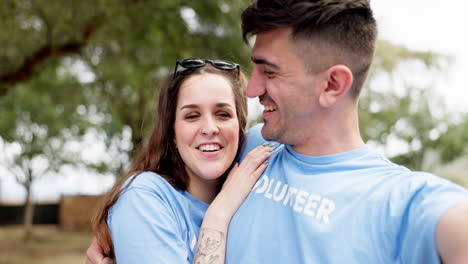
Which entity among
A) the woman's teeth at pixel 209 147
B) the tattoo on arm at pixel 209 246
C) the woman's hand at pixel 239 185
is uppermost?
the woman's teeth at pixel 209 147

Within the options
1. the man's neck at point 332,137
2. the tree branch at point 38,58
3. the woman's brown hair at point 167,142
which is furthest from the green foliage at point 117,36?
the man's neck at point 332,137

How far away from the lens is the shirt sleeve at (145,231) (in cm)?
179

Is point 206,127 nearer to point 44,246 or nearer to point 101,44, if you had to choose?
point 101,44

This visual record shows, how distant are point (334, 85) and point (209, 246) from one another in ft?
2.61

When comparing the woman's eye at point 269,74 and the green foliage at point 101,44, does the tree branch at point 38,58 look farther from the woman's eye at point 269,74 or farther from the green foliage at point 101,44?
the woman's eye at point 269,74

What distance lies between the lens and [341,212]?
1527 millimetres

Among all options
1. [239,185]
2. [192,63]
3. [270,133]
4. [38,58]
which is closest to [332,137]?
[270,133]

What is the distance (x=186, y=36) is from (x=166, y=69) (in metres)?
1.18

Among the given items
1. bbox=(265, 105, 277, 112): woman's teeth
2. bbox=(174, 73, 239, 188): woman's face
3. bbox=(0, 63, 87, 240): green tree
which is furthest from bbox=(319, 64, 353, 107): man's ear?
bbox=(0, 63, 87, 240): green tree

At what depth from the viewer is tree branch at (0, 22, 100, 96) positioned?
7054 millimetres

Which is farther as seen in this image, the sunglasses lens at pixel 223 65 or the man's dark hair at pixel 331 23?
the sunglasses lens at pixel 223 65

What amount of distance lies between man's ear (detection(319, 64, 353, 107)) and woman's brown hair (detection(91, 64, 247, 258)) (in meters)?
0.68

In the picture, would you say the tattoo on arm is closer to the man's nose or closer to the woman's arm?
the woman's arm

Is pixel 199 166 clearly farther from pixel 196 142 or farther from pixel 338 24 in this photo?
pixel 338 24
